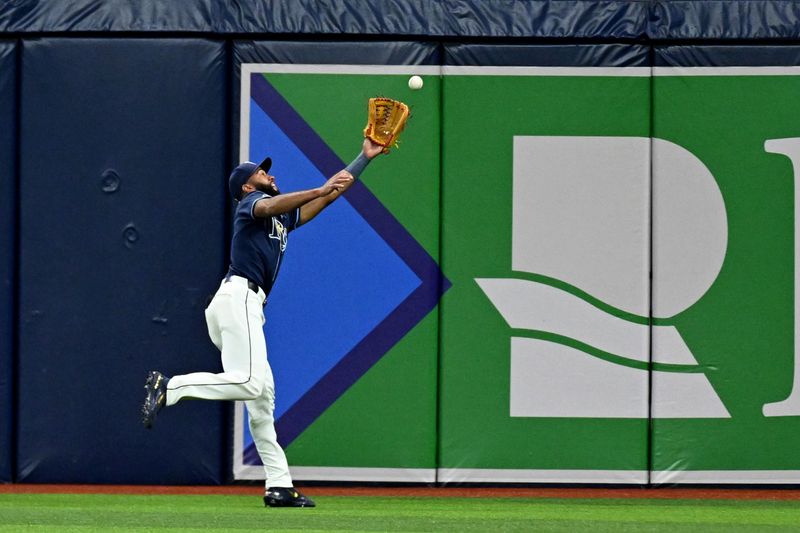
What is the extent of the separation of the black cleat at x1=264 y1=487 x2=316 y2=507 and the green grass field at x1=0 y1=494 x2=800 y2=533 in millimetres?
89

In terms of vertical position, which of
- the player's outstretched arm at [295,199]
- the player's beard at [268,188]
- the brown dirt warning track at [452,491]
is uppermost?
the player's beard at [268,188]

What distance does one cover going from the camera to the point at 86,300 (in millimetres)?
9961

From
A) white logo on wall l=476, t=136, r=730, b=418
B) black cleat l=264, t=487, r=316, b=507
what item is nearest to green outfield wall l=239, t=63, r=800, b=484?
white logo on wall l=476, t=136, r=730, b=418

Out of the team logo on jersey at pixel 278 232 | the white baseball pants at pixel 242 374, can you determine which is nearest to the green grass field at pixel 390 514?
the white baseball pants at pixel 242 374

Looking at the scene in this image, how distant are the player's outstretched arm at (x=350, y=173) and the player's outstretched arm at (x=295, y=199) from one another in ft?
0.09

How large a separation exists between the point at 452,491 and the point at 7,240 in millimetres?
3293

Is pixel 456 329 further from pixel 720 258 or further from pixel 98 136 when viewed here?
pixel 98 136

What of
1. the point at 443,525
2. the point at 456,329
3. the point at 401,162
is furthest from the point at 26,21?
the point at 443,525

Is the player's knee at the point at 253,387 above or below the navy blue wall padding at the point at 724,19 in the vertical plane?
below

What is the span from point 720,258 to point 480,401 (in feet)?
5.92

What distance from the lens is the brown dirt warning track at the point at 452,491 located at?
31.4ft

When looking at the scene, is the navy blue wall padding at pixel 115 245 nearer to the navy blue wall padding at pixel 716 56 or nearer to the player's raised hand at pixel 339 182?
the player's raised hand at pixel 339 182

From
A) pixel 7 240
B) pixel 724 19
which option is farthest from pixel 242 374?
pixel 724 19

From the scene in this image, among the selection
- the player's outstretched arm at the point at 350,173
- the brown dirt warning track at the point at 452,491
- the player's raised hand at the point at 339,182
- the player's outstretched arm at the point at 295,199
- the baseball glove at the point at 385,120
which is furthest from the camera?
the brown dirt warning track at the point at 452,491
